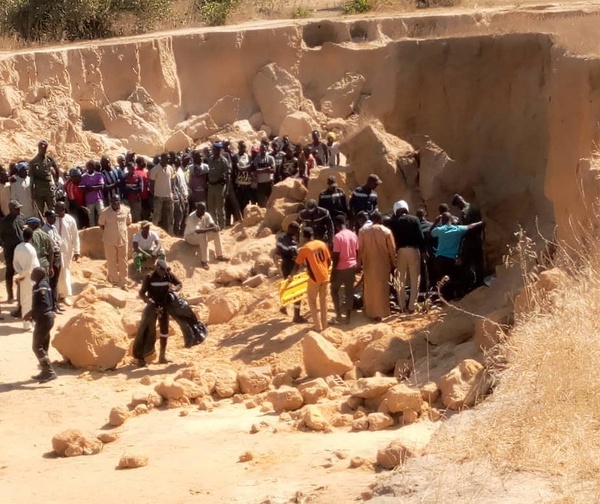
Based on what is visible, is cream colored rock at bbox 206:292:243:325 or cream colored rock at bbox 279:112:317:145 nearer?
cream colored rock at bbox 206:292:243:325

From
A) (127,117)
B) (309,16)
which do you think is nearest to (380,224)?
(127,117)

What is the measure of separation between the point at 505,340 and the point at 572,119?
3.02 m

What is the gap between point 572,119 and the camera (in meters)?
12.6

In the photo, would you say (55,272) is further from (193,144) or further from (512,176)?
(193,144)

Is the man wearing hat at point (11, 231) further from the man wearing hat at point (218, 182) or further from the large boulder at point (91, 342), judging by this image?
the man wearing hat at point (218, 182)

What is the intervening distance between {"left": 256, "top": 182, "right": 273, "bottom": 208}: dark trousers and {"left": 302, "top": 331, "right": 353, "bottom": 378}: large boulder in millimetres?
7132

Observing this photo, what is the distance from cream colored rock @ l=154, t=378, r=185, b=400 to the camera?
12016 mm

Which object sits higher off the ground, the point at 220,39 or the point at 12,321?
the point at 220,39

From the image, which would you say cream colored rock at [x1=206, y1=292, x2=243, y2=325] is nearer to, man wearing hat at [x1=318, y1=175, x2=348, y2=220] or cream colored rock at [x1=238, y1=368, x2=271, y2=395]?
man wearing hat at [x1=318, y1=175, x2=348, y2=220]

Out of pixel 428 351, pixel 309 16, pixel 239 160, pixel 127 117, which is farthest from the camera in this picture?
pixel 309 16

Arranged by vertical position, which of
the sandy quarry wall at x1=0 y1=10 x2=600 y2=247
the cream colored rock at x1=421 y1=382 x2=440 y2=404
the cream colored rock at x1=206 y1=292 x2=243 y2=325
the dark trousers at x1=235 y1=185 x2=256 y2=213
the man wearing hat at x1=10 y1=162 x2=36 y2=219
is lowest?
the cream colored rock at x1=206 y1=292 x2=243 y2=325

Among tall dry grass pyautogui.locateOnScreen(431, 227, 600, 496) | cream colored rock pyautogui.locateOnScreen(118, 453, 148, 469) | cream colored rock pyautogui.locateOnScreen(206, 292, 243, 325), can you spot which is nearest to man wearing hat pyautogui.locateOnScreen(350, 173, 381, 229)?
cream colored rock pyautogui.locateOnScreen(206, 292, 243, 325)

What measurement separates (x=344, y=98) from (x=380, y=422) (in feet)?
58.2

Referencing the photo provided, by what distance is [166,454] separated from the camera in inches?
412
